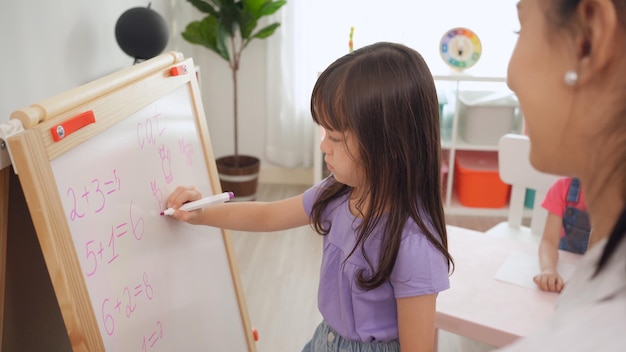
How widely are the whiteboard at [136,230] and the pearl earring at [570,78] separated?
0.67 metres

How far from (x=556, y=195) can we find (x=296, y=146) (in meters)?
2.12

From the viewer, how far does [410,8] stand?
3.41 metres

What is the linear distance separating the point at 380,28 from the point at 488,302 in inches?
90.8

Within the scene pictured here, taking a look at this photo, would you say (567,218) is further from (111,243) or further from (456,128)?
(456,128)

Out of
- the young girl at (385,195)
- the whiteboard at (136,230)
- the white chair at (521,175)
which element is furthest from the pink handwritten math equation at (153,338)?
the white chair at (521,175)

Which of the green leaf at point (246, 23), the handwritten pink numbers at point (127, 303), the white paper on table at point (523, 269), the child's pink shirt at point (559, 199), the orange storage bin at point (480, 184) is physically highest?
the green leaf at point (246, 23)

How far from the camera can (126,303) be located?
1.02 m

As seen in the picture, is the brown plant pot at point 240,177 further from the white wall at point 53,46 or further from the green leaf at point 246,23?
the white wall at point 53,46

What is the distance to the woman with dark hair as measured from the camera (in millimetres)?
436

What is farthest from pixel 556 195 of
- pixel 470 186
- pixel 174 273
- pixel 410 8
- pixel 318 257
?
pixel 410 8

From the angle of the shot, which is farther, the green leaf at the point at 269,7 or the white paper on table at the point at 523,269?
the green leaf at the point at 269,7

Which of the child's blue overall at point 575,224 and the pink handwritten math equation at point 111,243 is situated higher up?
the pink handwritten math equation at point 111,243

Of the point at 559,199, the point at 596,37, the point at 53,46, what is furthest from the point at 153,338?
the point at 559,199

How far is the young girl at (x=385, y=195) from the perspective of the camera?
1.02 m
